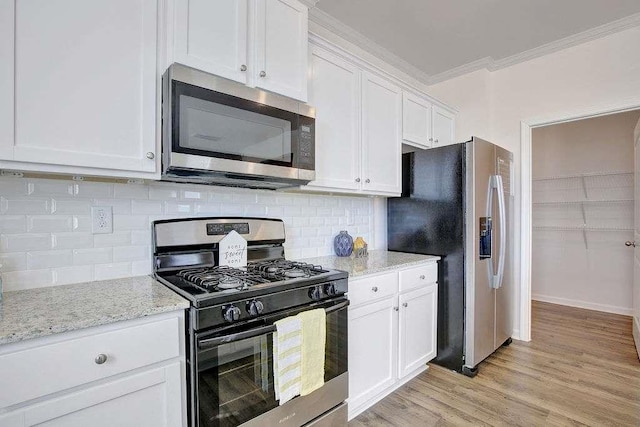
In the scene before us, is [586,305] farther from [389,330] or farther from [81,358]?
[81,358]

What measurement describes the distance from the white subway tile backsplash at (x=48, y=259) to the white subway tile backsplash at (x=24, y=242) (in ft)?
0.08

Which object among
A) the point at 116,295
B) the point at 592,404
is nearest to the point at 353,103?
the point at 116,295

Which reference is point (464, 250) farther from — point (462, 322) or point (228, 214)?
point (228, 214)

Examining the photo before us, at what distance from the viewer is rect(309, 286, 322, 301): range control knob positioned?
4.96 feet

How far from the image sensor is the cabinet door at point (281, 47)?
165 cm

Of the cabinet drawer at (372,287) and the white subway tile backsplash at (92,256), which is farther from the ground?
the white subway tile backsplash at (92,256)

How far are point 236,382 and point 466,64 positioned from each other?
358 centimetres

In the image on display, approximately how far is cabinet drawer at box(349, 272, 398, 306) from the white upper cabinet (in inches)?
44.1

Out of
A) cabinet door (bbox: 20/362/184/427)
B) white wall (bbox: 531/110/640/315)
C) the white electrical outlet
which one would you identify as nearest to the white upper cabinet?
the white electrical outlet

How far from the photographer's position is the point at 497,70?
11.2 ft

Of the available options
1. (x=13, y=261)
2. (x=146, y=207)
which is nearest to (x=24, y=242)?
(x=13, y=261)

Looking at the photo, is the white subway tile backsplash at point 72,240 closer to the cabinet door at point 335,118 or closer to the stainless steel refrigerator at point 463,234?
the cabinet door at point 335,118

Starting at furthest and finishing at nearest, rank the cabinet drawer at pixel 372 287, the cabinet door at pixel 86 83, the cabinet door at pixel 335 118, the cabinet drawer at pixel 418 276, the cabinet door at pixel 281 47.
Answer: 1. the cabinet drawer at pixel 418 276
2. the cabinet door at pixel 335 118
3. the cabinet drawer at pixel 372 287
4. the cabinet door at pixel 281 47
5. the cabinet door at pixel 86 83

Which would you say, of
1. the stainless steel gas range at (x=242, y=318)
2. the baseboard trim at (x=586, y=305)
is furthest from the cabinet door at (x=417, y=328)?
the baseboard trim at (x=586, y=305)
